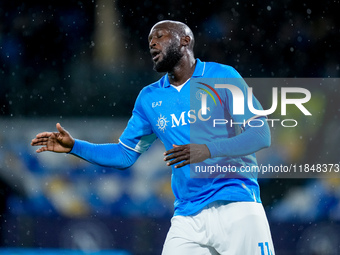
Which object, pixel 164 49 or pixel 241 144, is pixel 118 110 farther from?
pixel 241 144

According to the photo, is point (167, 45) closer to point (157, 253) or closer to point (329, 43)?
point (157, 253)

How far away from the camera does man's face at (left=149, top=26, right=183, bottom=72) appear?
300 cm

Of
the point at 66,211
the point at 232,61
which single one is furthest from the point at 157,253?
the point at 232,61

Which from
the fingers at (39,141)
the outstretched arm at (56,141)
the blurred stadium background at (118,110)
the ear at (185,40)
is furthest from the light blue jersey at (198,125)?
the blurred stadium background at (118,110)

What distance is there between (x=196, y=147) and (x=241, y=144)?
9.4 inches

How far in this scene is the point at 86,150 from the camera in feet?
9.98

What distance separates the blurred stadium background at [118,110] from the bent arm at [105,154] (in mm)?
3264

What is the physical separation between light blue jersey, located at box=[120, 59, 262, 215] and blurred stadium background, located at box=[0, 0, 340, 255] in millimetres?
3517

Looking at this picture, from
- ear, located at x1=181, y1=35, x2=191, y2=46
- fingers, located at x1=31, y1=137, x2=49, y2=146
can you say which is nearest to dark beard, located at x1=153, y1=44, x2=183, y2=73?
ear, located at x1=181, y1=35, x2=191, y2=46

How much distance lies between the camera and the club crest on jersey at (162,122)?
9.49 feet

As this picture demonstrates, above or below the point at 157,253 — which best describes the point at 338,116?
above

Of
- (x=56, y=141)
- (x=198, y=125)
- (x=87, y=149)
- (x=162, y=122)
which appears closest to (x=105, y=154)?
(x=87, y=149)

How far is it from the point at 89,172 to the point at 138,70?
5.05ft

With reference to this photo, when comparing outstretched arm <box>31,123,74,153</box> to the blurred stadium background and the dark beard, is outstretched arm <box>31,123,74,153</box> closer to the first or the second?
the dark beard
